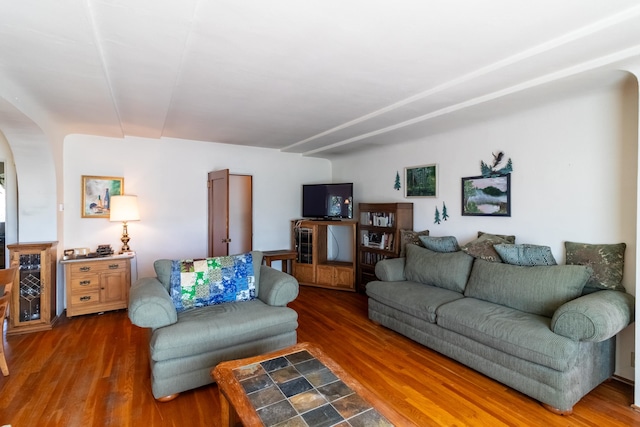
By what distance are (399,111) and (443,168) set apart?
1171mm

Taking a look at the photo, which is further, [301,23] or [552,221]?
[552,221]

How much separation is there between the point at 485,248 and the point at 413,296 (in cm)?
87

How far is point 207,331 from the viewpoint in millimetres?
2277

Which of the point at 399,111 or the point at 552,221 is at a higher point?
the point at 399,111

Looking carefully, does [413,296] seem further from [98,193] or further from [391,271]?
[98,193]

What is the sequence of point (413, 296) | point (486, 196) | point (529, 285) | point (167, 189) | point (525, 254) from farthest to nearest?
point (167, 189) → point (486, 196) → point (413, 296) → point (525, 254) → point (529, 285)

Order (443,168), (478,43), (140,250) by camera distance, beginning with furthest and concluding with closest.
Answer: (140,250) → (443,168) → (478,43)

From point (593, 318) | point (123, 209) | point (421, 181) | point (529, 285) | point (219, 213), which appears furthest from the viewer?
point (219, 213)

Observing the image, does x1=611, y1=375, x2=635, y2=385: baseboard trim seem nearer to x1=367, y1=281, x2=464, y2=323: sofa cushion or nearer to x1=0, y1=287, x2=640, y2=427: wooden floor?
x1=0, y1=287, x2=640, y2=427: wooden floor

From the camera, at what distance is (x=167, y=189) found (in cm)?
461

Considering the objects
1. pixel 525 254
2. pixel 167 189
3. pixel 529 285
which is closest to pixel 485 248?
pixel 525 254

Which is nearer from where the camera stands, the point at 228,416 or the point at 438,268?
the point at 228,416

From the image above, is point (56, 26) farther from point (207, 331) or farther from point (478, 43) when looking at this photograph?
point (478, 43)

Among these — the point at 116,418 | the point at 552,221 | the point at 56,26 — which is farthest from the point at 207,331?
the point at 552,221
